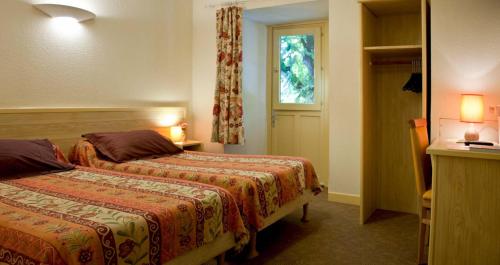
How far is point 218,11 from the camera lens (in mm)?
4652

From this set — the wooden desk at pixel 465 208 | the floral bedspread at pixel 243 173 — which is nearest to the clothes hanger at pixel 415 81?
the floral bedspread at pixel 243 173

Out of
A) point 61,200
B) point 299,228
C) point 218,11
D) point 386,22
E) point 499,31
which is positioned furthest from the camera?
point 218,11

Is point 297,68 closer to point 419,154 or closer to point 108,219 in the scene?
point 419,154

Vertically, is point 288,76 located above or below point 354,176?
above

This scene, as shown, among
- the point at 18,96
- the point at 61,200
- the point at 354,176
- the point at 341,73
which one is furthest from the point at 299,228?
the point at 18,96

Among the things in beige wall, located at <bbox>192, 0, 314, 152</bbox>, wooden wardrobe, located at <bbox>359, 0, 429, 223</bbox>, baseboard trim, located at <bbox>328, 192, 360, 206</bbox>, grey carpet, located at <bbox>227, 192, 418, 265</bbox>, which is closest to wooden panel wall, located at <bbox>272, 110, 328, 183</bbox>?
baseboard trim, located at <bbox>328, 192, 360, 206</bbox>

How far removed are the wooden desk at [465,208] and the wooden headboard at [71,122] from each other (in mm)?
2866

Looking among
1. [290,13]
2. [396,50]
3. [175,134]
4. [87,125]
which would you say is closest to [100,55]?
[87,125]

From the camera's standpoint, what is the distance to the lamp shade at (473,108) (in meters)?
2.76

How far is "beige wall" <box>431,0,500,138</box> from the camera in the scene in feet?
9.36

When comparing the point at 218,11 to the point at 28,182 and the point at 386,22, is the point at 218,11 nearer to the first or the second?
the point at 386,22

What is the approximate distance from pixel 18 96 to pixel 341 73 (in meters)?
3.01

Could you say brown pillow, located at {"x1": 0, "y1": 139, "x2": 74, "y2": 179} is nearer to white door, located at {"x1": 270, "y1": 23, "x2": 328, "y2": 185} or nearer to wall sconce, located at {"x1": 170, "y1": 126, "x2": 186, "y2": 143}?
wall sconce, located at {"x1": 170, "y1": 126, "x2": 186, "y2": 143}

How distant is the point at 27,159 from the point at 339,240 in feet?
7.73
